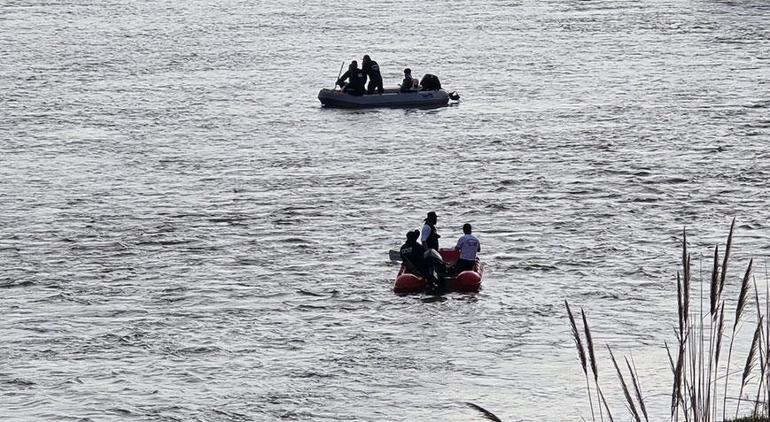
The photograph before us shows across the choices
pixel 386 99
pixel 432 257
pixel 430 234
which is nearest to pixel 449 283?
pixel 432 257

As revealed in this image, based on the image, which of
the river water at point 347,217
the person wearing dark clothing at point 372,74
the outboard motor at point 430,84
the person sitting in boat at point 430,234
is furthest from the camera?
the outboard motor at point 430,84

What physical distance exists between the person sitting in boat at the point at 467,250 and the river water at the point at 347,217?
0.60 meters

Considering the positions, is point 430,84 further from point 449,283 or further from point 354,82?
point 449,283

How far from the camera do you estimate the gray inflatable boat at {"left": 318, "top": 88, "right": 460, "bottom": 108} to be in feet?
163

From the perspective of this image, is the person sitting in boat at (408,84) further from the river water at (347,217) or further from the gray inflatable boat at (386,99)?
the river water at (347,217)

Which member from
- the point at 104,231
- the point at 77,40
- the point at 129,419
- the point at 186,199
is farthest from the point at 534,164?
the point at 77,40

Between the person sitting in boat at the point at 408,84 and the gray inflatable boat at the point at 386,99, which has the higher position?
the person sitting in boat at the point at 408,84

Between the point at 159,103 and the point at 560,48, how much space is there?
2377 cm

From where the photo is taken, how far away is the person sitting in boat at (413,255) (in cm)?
2539

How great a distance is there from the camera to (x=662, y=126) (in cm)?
4428

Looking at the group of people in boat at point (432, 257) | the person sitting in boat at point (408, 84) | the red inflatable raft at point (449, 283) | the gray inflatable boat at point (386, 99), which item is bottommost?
the red inflatable raft at point (449, 283)

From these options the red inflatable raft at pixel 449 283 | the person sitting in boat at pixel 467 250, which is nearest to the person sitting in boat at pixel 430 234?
the person sitting in boat at pixel 467 250

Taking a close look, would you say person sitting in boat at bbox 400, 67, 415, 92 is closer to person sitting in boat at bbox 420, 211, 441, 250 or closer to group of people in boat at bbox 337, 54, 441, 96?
group of people in boat at bbox 337, 54, 441, 96

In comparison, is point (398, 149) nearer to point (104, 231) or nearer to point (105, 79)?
point (104, 231)
